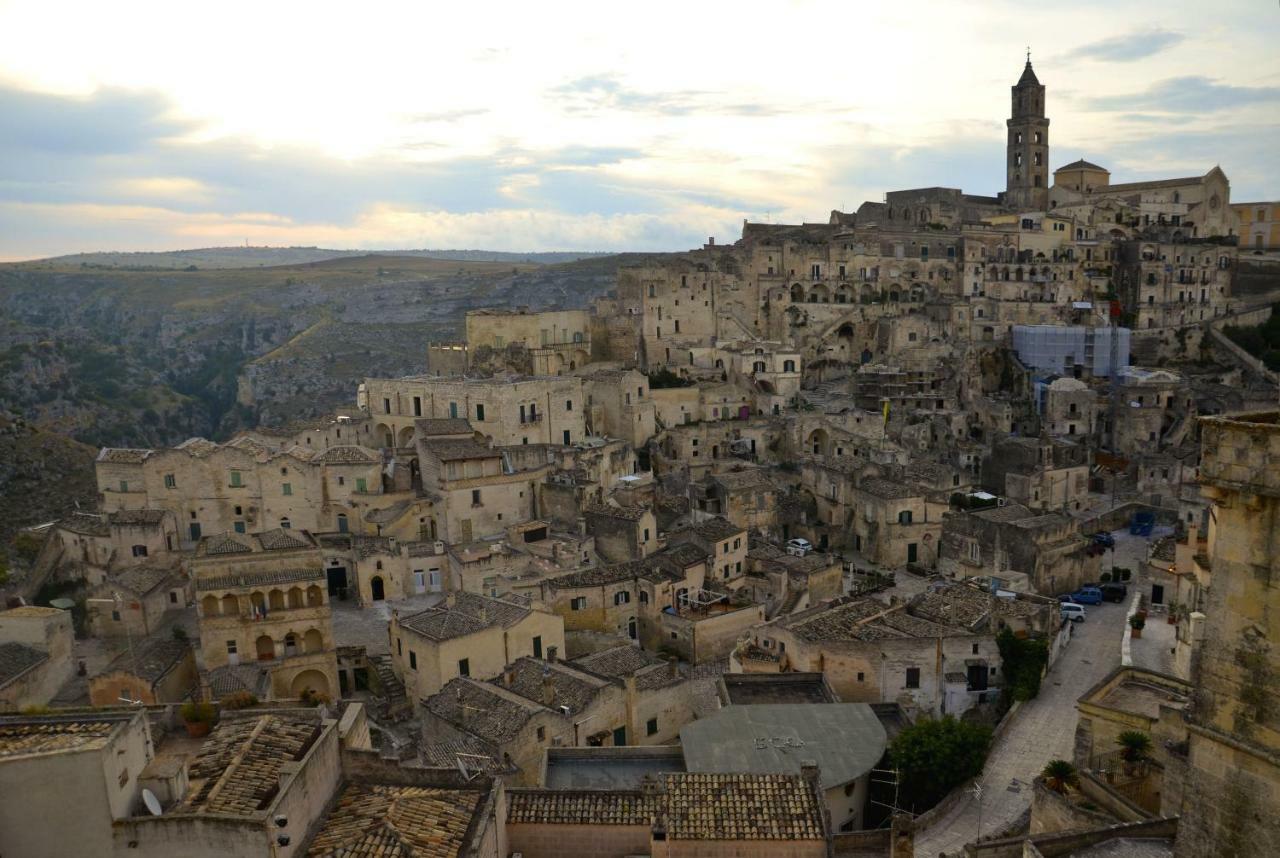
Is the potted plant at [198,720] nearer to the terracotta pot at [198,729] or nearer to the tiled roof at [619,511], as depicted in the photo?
the terracotta pot at [198,729]

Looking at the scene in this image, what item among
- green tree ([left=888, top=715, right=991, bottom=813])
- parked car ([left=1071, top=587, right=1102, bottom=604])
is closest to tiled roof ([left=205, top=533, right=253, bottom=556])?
green tree ([left=888, top=715, right=991, bottom=813])

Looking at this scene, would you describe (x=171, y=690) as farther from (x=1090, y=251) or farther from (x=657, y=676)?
(x=1090, y=251)

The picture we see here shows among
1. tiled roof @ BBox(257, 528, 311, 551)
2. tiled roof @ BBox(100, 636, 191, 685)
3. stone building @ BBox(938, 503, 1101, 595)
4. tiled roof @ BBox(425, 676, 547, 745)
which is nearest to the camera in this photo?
tiled roof @ BBox(425, 676, 547, 745)

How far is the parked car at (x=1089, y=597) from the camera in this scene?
3184 centimetres

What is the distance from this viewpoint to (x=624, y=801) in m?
15.1

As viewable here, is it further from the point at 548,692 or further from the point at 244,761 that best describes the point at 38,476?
the point at 244,761

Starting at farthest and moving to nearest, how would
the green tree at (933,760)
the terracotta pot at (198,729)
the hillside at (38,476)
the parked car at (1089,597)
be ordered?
the hillside at (38,476), the parked car at (1089,597), the green tree at (933,760), the terracotta pot at (198,729)

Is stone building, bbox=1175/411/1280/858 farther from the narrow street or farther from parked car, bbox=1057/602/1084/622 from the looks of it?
parked car, bbox=1057/602/1084/622

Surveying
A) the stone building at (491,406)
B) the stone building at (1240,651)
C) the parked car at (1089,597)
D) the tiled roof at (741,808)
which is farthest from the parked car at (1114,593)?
the stone building at (1240,651)

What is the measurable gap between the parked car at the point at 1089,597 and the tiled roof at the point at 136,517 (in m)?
33.0

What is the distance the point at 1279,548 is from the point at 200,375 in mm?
117150

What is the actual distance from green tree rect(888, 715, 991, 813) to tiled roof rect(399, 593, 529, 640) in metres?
10.9

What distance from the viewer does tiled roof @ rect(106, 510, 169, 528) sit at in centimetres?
3478

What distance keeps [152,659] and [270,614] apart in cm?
319
